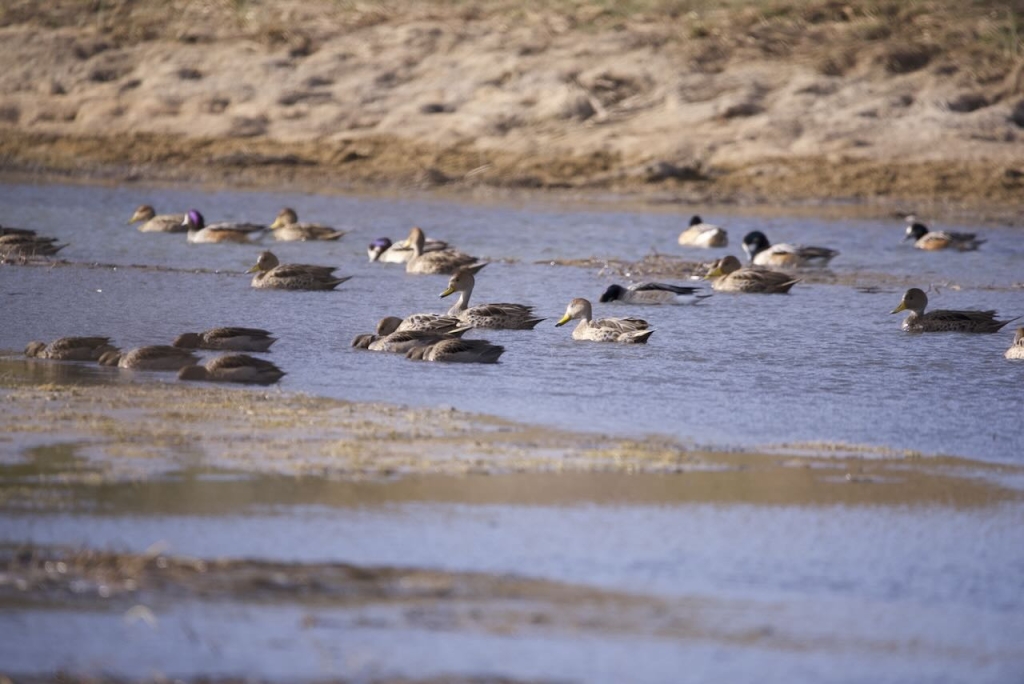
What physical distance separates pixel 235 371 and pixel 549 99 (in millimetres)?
15509

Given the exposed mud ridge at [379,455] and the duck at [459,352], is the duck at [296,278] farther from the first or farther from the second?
the exposed mud ridge at [379,455]

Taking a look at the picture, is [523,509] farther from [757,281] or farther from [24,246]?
[24,246]

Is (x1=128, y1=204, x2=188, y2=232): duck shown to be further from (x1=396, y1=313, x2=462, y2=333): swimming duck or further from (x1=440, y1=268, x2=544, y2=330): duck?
(x1=396, y1=313, x2=462, y2=333): swimming duck

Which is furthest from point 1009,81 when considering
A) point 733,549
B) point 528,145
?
point 733,549

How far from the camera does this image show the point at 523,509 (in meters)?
7.77

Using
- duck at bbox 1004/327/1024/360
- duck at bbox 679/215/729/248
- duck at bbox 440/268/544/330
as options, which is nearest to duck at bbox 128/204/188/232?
duck at bbox 679/215/729/248

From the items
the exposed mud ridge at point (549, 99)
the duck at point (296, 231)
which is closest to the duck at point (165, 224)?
the duck at point (296, 231)

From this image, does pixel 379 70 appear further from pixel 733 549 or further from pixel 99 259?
pixel 733 549

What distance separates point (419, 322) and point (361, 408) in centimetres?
308

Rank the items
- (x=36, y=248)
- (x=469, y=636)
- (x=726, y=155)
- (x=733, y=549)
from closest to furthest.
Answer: (x=469, y=636) → (x=733, y=549) → (x=36, y=248) → (x=726, y=155)

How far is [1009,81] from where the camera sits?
24.8m

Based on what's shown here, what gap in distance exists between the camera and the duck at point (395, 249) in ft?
63.6

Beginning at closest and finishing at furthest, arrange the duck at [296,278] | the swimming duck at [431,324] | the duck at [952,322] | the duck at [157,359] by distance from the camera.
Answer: the duck at [157,359]
the swimming duck at [431,324]
the duck at [952,322]
the duck at [296,278]

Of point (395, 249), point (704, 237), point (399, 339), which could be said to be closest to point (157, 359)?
point (399, 339)
